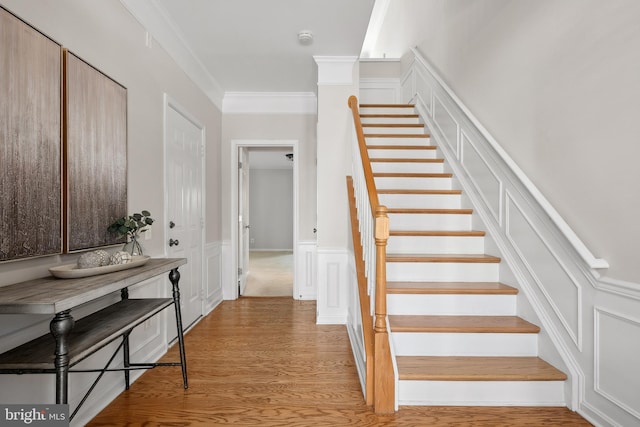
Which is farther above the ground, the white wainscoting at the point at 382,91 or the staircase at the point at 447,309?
the white wainscoting at the point at 382,91

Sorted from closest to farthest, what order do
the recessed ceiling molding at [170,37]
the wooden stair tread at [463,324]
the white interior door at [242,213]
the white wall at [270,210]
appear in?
the wooden stair tread at [463,324], the recessed ceiling molding at [170,37], the white interior door at [242,213], the white wall at [270,210]

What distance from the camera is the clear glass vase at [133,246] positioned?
218cm

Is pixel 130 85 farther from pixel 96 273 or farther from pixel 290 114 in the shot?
pixel 290 114

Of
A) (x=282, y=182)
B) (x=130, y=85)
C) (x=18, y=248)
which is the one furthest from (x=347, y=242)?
(x=282, y=182)

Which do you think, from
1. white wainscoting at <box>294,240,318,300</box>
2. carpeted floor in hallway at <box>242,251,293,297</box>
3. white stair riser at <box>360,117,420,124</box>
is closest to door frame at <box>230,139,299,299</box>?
white wainscoting at <box>294,240,318,300</box>

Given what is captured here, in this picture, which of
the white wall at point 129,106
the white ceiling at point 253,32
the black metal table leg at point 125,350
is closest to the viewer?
the white wall at point 129,106

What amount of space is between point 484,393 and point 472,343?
28 cm

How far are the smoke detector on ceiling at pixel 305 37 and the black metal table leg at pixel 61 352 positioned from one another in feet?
8.82

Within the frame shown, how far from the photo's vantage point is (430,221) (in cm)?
288

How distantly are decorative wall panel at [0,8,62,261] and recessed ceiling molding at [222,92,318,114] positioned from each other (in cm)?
292

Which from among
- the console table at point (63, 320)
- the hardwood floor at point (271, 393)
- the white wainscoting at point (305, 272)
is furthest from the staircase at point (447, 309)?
the white wainscoting at point (305, 272)

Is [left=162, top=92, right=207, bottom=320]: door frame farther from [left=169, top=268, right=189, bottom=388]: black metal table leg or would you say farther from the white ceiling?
[left=169, top=268, right=189, bottom=388]: black metal table leg

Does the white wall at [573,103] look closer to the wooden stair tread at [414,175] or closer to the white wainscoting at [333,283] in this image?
the wooden stair tread at [414,175]

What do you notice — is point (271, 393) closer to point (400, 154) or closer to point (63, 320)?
point (63, 320)
